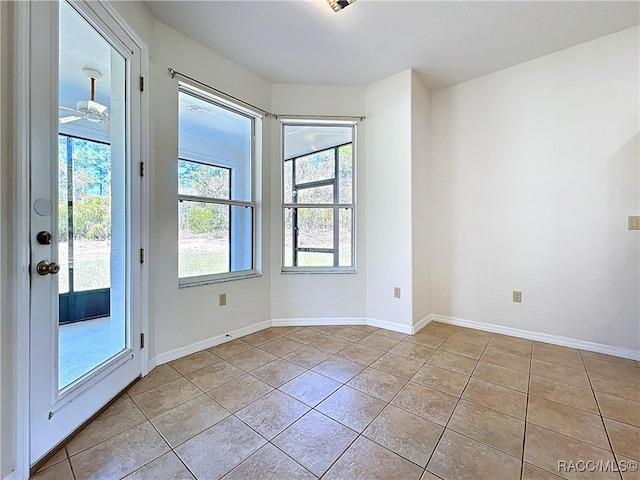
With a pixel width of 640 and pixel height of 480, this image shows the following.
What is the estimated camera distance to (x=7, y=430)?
1.12 meters

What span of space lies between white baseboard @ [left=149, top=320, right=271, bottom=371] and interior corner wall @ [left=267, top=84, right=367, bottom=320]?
24cm

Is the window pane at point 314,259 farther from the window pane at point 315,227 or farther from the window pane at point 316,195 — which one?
the window pane at point 316,195


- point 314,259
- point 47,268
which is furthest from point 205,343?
point 47,268

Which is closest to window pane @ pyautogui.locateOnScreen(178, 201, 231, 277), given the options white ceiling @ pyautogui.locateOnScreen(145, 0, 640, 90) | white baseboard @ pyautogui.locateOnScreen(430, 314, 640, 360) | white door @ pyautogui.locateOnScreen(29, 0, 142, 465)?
white door @ pyautogui.locateOnScreen(29, 0, 142, 465)

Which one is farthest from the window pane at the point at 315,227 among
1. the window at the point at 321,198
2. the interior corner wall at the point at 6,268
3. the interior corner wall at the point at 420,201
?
the interior corner wall at the point at 6,268

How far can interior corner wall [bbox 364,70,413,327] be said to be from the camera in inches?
112

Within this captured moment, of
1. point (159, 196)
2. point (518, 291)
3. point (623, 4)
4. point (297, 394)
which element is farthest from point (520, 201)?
point (159, 196)

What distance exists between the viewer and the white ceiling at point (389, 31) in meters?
2.01

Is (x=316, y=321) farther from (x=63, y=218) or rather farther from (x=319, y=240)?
(x=63, y=218)

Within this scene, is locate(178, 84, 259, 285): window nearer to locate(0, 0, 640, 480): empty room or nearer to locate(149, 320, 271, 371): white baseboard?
locate(0, 0, 640, 480): empty room

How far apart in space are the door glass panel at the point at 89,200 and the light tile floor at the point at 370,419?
0.43m

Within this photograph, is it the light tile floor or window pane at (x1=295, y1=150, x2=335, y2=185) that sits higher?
window pane at (x1=295, y1=150, x2=335, y2=185)

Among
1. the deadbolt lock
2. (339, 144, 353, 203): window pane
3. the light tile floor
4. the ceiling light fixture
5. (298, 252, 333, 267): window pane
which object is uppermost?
the ceiling light fixture

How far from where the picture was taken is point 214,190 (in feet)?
8.67
